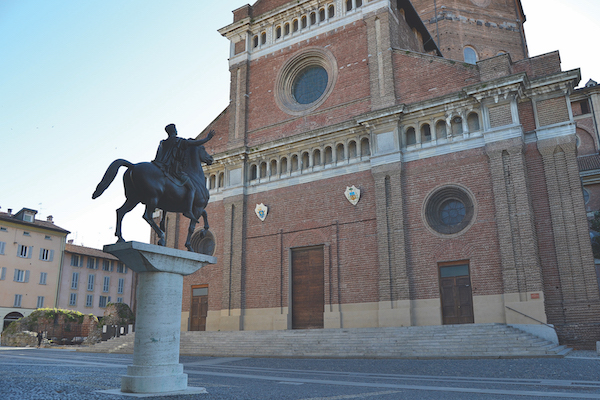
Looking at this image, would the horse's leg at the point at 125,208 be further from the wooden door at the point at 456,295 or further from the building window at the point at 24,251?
the building window at the point at 24,251

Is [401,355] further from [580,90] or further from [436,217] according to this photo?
[580,90]

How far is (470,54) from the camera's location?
3647 centimetres

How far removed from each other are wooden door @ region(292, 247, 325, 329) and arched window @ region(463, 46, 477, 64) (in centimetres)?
2126

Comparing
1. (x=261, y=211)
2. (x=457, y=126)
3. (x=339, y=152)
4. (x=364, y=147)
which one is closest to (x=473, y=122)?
(x=457, y=126)

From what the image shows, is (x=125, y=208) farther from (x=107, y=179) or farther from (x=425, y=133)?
(x=425, y=133)

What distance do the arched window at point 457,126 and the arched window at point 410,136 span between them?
5.91 feet

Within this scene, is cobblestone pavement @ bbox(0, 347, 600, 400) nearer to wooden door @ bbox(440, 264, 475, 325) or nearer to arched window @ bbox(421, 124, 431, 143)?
wooden door @ bbox(440, 264, 475, 325)

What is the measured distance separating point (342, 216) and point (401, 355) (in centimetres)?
859

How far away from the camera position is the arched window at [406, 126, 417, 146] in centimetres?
2272

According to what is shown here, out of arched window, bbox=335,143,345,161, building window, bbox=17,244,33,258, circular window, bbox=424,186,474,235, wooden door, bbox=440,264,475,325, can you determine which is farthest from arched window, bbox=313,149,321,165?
building window, bbox=17,244,33,258

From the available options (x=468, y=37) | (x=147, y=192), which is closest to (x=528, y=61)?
(x=468, y=37)

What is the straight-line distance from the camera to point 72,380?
8750mm

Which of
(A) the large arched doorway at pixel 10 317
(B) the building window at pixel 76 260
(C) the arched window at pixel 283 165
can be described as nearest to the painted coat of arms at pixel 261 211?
(C) the arched window at pixel 283 165

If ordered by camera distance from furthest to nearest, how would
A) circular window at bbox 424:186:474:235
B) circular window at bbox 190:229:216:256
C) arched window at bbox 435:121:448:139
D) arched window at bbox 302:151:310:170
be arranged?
1. circular window at bbox 190:229:216:256
2. arched window at bbox 302:151:310:170
3. arched window at bbox 435:121:448:139
4. circular window at bbox 424:186:474:235
